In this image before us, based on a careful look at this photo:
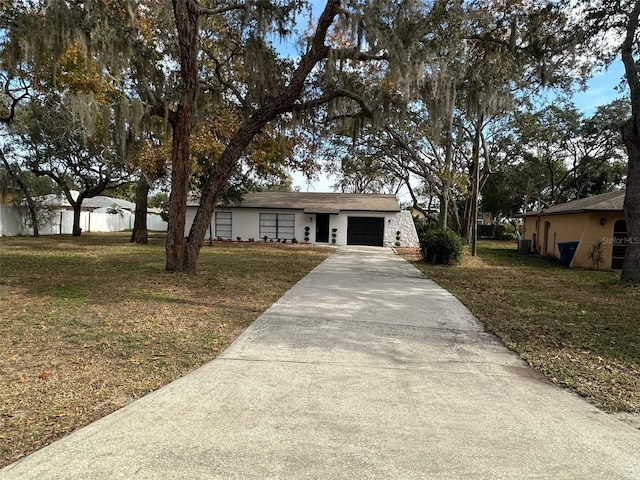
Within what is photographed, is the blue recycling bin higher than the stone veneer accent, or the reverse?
the stone veneer accent

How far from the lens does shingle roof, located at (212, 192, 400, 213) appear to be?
24.2 m

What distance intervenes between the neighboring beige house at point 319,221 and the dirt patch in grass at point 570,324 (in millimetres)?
12152

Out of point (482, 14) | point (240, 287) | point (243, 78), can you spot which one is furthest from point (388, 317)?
point (482, 14)

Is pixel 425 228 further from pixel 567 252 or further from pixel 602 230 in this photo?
pixel 602 230

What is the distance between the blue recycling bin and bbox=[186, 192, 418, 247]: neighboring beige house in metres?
8.75

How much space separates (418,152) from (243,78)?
41.9 ft

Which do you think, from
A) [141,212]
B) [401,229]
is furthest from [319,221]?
[141,212]

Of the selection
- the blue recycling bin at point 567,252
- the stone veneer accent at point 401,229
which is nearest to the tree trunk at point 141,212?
the stone veneer accent at point 401,229

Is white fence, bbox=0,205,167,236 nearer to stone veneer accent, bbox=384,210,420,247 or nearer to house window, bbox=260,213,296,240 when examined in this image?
house window, bbox=260,213,296,240

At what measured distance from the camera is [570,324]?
245 inches

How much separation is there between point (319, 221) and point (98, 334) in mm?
20539

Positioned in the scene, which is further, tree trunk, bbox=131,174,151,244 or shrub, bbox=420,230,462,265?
tree trunk, bbox=131,174,151,244

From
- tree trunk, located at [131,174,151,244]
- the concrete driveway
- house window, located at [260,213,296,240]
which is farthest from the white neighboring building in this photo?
the concrete driveway

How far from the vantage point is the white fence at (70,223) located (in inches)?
867
